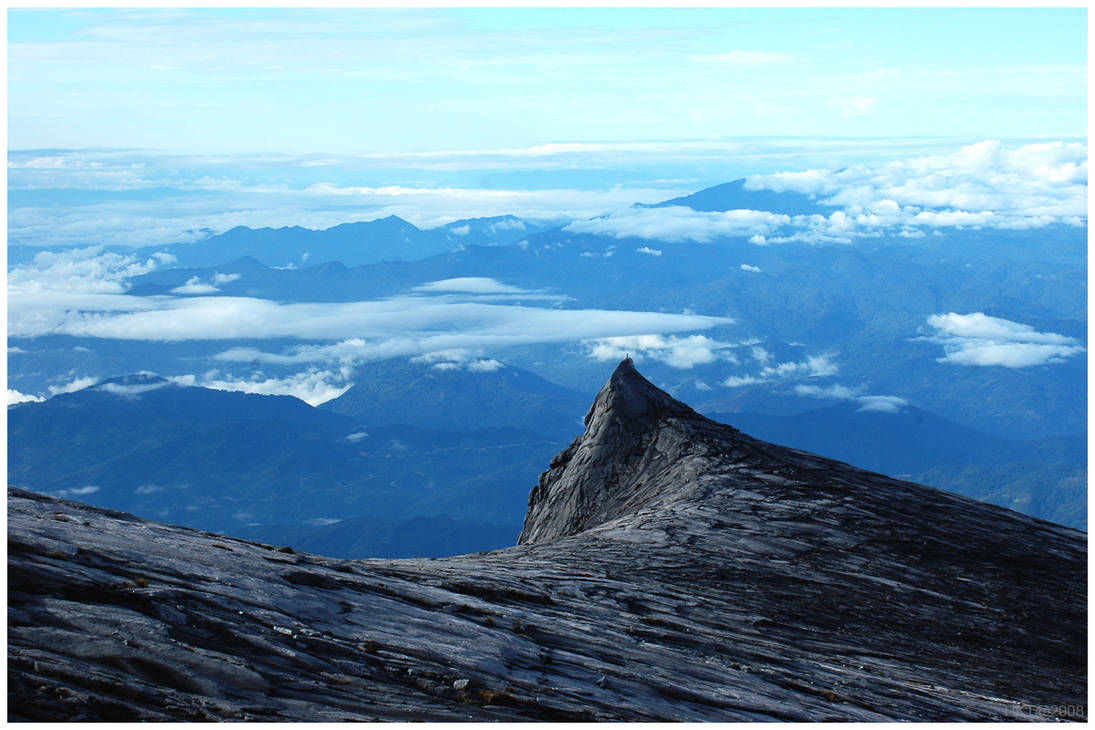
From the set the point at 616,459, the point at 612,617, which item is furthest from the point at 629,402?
the point at 612,617

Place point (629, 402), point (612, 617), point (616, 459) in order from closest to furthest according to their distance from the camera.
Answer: point (612, 617) → point (616, 459) → point (629, 402)

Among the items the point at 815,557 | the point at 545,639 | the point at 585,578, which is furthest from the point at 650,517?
the point at 545,639

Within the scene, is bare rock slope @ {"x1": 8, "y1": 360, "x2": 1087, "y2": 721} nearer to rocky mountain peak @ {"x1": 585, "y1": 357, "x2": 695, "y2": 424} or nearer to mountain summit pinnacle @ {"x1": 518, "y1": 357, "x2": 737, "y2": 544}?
mountain summit pinnacle @ {"x1": 518, "y1": 357, "x2": 737, "y2": 544}

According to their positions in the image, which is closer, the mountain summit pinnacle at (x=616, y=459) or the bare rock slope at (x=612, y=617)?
the bare rock slope at (x=612, y=617)

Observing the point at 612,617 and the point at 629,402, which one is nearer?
the point at 612,617

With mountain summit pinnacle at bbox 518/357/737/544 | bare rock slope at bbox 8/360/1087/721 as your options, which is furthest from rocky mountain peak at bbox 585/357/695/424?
bare rock slope at bbox 8/360/1087/721

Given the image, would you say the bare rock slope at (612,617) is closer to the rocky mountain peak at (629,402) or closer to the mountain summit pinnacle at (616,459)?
the mountain summit pinnacle at (616,459)

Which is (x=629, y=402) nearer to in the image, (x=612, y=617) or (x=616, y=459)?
(x=616, y=459)

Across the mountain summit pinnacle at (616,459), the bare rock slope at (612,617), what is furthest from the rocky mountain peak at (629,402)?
the bare rock slope at (612,617)
